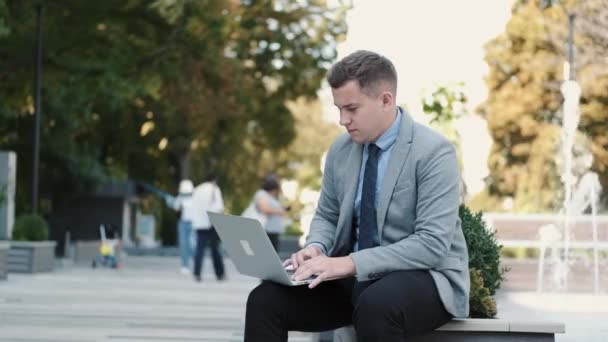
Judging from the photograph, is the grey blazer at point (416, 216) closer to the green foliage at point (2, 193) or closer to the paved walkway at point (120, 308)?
the paved walkway at point (120, 308)

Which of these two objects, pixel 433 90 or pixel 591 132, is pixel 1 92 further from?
pixel 591 132

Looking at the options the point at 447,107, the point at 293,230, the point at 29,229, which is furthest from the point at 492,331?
the point at 293,230

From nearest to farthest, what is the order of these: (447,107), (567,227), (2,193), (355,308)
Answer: (355,308) < (447,107) < (567,227) < (2,193)

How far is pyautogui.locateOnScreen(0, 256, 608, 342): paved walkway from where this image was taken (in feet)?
→ 35.8

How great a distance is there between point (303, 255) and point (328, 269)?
339 mm

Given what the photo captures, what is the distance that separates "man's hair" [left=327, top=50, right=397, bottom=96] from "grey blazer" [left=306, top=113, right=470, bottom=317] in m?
0.29

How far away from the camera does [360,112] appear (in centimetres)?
566

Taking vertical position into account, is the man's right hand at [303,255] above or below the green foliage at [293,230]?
above

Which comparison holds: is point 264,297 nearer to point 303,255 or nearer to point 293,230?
point 303,255

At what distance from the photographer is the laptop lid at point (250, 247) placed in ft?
18.1

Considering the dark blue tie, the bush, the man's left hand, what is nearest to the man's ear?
the dark blue tie

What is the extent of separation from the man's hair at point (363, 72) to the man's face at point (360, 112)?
0.02 metres

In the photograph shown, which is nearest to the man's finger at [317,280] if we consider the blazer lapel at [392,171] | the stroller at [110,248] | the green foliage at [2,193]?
the blazer lapel at [392,171]

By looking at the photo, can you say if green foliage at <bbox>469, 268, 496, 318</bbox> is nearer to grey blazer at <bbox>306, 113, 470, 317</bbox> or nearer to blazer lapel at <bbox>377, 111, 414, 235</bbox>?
grey blazer at <bbox>306, 113, 470, 317</bbox>
